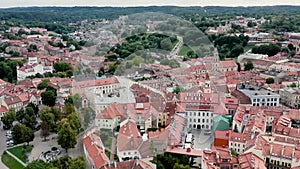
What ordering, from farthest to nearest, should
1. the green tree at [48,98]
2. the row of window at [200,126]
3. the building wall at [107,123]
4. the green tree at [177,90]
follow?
the green tree at [48,98] < the row of window at [200,126] < the green tree at [177,90] < the building wall at [107,123]

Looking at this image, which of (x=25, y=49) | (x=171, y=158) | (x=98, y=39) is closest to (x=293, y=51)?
(x=98, y=39)

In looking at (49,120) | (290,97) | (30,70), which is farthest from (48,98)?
(290,97)

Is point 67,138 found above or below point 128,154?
below

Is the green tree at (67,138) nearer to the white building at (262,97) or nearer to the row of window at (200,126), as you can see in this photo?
the row of window at (200,126)

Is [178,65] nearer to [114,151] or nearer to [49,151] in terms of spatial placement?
[114,151]

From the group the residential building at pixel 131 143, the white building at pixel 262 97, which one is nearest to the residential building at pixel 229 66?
the white building at pixel 262 97

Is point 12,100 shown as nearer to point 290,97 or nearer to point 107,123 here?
point 107,123
